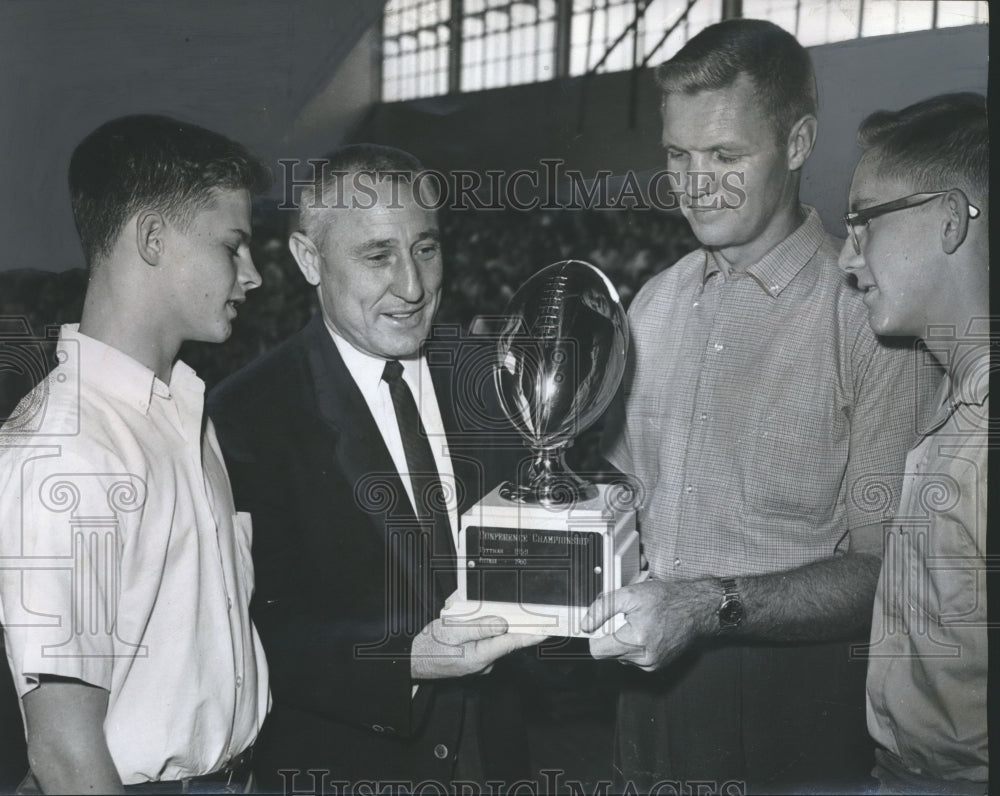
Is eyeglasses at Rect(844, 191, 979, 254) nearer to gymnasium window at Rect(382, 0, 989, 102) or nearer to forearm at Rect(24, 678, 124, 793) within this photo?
gymnasium window at Rect(382, 0, 989, 102)

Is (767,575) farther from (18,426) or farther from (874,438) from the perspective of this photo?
(18,426)

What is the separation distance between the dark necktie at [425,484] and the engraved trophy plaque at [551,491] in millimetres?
95

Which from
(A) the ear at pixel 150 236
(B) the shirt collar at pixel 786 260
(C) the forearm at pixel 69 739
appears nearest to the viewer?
(C) the forearm at pixel 69 739

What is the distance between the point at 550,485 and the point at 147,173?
103 centimetres

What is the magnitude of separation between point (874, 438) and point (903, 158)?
0.59 metres

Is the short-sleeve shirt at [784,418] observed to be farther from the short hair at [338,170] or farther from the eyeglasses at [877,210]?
the short hair at [338,170]

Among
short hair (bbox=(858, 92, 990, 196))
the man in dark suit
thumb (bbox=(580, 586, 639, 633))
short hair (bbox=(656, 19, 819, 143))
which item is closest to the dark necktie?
the man in dark suit

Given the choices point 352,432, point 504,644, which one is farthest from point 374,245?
point 504,644

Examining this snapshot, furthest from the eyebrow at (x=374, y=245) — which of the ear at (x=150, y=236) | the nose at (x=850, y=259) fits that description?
the nose at (x=850, y=259)

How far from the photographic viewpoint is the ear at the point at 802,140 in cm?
211

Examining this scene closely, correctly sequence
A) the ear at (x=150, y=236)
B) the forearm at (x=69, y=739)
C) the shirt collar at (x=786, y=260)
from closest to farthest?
the forearm at (x=69, y=739) → the ear at (x=150, y=236) → the shirt collar at (x=786, y=260)

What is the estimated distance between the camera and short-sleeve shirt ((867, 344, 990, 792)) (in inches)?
85.4

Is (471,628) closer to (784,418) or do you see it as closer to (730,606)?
(730,606)

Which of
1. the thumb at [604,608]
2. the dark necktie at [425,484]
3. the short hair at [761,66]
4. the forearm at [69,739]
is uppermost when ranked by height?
the short hair at [761,66]
